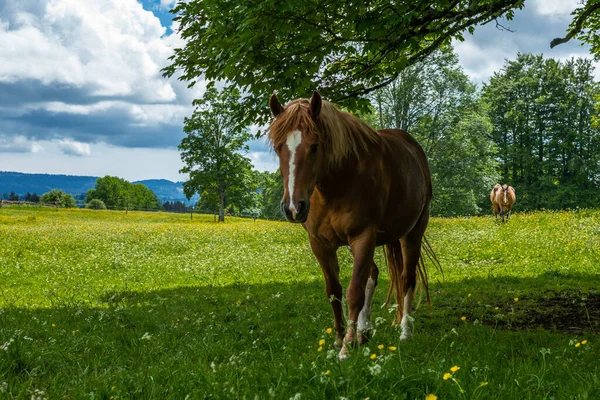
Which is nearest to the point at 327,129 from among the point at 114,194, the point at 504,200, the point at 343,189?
the point at 343,189

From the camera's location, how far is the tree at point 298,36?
7578 millimetres

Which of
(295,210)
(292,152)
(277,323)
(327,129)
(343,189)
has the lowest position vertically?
(277,323)

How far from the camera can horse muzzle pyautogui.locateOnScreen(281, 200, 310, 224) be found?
4.57 m

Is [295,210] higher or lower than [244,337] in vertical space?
higher

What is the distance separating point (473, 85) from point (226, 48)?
136 ft

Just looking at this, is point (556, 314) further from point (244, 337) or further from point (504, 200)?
point (504, 200)

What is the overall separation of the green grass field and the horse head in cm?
129

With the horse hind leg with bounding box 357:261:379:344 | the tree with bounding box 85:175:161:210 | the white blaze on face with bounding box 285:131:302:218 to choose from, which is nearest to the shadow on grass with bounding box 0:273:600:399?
the horse hind leg with bounding box 357:261:379:344

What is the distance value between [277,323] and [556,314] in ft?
16.0

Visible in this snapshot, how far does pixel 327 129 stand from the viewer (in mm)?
5207

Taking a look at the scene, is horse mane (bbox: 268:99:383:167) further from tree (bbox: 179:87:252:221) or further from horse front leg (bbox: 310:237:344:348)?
tree (bbox: 179:87:252:221)

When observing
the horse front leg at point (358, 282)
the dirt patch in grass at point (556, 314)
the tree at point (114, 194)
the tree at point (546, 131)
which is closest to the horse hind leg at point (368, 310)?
the horse front leg at point (358, 282)

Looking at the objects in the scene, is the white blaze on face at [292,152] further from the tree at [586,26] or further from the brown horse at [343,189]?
the tree at [586,26]

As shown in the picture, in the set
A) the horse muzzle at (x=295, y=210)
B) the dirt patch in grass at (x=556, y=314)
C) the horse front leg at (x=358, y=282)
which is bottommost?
the dirt patch in grass at (x=556, y=314)
